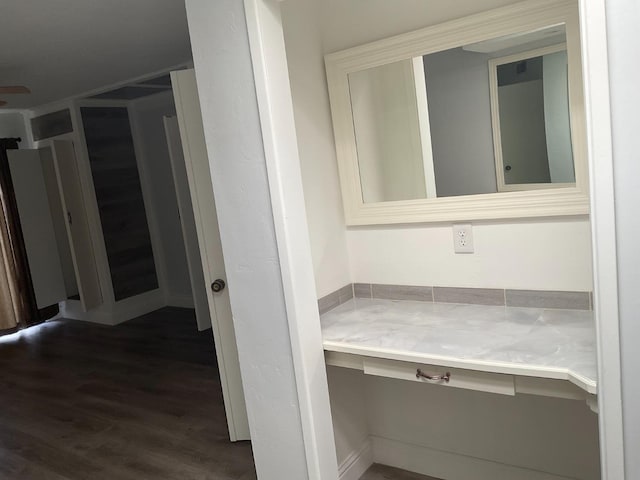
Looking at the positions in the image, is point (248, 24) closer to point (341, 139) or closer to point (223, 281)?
point (341, 139)

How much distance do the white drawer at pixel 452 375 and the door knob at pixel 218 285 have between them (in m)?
1.11

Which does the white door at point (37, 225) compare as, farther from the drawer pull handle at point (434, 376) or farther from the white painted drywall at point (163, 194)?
the drawer pull handle at point (434, 376)

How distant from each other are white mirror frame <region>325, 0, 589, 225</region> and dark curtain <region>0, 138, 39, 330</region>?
453 cm

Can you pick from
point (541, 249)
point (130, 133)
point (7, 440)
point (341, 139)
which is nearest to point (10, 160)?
point (130, 133)

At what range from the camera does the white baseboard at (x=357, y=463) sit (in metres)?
2.38

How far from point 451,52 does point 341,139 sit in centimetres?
59

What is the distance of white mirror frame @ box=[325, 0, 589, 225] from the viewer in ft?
6.01

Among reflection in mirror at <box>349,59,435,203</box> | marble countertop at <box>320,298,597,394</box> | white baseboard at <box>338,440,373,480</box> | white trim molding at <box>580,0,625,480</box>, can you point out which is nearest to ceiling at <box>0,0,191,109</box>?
reflection in mirror at <box>349,59,435,203</box>

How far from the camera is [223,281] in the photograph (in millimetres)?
2824

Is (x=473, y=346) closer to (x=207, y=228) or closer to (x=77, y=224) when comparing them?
(x=207, y=228)

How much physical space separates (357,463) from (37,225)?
472 cm

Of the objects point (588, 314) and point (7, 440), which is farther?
point (7, 440)

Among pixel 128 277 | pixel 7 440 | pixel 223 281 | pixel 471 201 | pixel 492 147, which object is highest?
pixel 492 147

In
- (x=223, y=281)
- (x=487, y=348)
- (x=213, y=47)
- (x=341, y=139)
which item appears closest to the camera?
(x=487, y=348)
